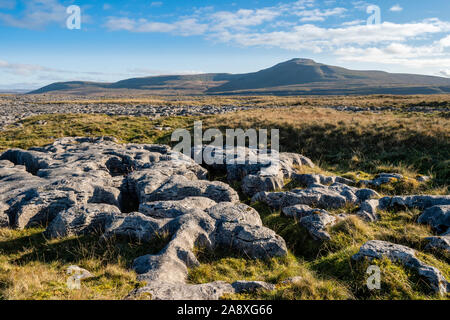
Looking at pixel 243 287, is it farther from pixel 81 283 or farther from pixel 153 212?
pixel 153 212

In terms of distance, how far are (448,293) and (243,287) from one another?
4.19m

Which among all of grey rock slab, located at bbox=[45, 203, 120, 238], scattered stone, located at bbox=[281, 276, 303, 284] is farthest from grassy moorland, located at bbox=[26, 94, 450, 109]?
grey rock slab, located at bbox=[45, 203, 120, 238]

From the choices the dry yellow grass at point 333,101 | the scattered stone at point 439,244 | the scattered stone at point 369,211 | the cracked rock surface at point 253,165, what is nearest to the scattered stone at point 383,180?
the scattered stone at point 369,211

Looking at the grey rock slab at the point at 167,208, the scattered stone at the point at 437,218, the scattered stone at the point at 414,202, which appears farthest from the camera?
the scattered stone at the point at 414,202

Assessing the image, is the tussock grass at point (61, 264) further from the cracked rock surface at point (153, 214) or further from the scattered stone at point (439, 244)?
the scattered stone at point (439, 244)

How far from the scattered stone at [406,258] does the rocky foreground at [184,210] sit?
0.06 ft

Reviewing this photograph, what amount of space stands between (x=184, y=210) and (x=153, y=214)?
105 cm

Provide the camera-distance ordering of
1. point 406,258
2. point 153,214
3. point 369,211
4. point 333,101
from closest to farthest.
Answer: point 406,258 → point 153,214 → point 369,211 → point 333,101

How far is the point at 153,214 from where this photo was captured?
854 cm

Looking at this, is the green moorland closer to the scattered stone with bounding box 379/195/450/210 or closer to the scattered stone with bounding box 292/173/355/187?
the scattered stone with bounding box 379/195/450/210

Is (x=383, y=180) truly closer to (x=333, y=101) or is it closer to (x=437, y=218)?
(x=437, y=218)

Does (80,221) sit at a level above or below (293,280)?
above

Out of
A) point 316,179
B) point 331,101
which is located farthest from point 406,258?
point 331,101

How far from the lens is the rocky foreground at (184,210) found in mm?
6023
